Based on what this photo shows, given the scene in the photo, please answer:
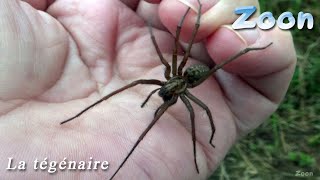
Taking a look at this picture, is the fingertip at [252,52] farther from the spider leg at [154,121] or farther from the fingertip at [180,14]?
the spider leg at [154,121]

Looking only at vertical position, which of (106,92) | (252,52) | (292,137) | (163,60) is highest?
(252,52)

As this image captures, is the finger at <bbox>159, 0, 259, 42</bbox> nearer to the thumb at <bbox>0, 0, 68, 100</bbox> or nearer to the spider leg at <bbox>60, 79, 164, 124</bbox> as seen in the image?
the spider leg at <bbox>60, 79, 164, 124</bbox>

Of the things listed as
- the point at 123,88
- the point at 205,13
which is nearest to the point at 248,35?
the point at 205,13

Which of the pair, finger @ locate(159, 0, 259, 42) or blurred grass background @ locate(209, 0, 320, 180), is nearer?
finger @ locate(159, 0, 259, 42)

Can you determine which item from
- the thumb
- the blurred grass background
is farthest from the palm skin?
the blurred grass background

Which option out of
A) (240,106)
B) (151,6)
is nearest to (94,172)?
(240,106)

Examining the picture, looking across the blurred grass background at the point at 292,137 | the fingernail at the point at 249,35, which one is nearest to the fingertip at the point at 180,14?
the fingernail at the point at 249,35

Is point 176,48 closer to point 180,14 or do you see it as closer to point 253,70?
point 180,14
